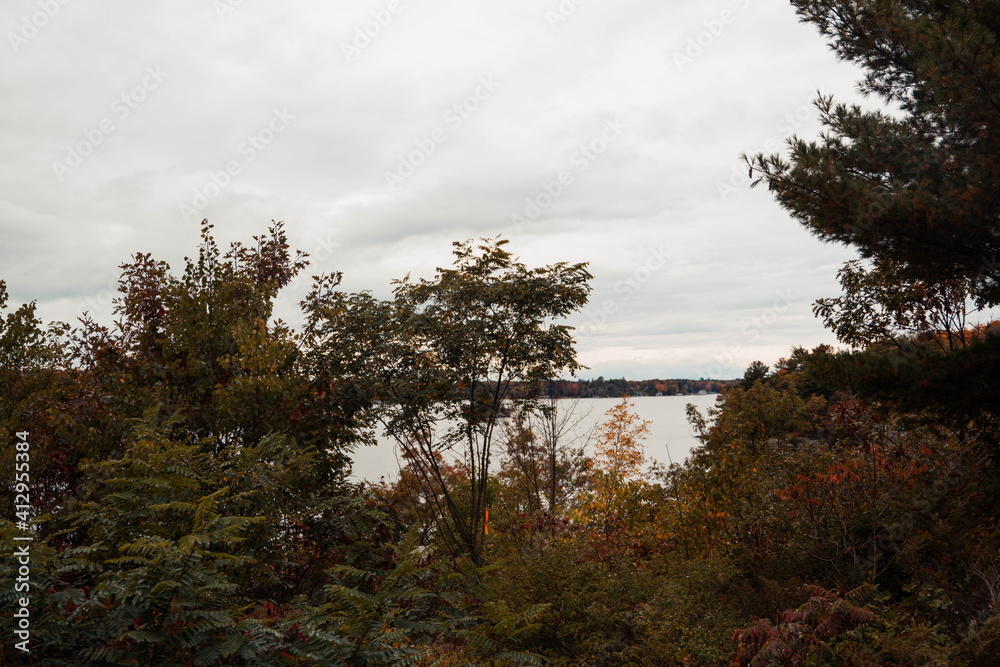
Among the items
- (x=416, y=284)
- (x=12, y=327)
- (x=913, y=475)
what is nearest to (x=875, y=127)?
(x=913, y=475)

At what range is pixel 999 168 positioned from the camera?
6020 mm

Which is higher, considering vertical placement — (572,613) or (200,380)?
(200,380)

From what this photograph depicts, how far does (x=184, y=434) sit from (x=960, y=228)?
351 inches

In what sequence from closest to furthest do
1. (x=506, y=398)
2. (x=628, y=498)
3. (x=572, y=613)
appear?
1. (x=572, y=613)
2. (x=628, y=498)
3. (x=506, y=398)

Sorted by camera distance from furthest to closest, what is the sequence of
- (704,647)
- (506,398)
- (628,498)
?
(506,398) → (628,498) → (704,647)

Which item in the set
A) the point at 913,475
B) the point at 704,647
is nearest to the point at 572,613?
the point at 704,647

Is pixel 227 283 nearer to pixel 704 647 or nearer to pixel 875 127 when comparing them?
pixel 704 647

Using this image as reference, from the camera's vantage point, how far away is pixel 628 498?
9.41 meters

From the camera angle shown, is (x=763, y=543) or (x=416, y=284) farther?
(x=416, y=284)

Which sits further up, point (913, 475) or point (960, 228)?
point (960, 228)

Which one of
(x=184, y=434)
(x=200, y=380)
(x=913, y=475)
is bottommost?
(x=913, y=475)

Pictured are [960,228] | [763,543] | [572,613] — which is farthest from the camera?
[763,543]

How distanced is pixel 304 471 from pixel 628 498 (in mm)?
5281

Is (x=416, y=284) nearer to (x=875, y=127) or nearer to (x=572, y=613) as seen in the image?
(x=572, y=613)
